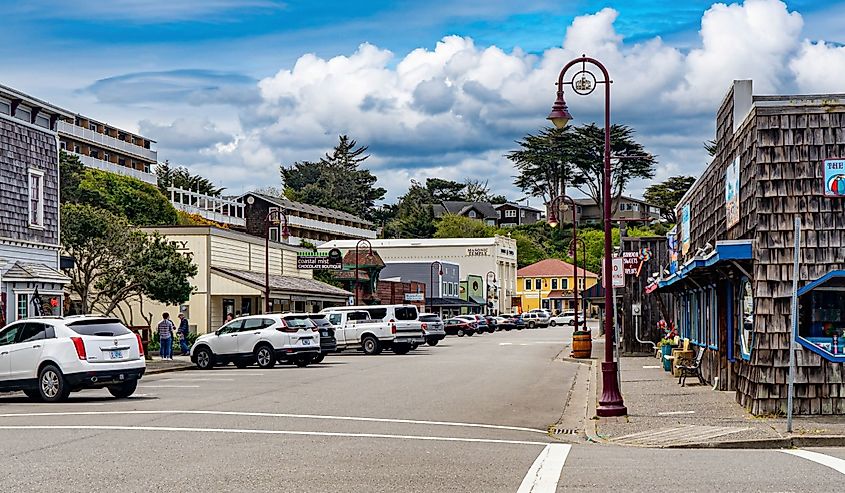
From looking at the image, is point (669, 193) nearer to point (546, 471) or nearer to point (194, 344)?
point (194, 344)

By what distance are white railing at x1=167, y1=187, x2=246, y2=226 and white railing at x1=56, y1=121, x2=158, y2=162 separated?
156 inches

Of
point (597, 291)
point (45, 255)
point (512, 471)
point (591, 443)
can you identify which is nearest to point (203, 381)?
point (45, 255)

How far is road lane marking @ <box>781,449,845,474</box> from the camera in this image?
11523 mm

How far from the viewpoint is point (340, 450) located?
43.8ft

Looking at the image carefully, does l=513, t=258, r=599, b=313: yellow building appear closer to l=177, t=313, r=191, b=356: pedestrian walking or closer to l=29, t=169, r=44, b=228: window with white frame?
l=177, t=313, r=191, b=356: pedestrian walking

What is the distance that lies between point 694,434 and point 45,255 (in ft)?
77.5

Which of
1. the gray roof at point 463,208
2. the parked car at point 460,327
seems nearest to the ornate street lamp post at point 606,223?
the parked car at point 460,327

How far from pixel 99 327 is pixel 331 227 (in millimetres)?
101291

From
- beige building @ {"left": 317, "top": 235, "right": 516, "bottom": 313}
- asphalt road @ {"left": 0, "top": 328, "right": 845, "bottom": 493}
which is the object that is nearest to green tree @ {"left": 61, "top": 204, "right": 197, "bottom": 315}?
asphalt road @ {"left": 0, "top": 328, "right": 845, "bottom": 493}

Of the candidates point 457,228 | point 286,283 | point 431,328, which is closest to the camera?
point 431,328

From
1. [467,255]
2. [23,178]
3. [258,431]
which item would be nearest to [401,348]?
[23,178]

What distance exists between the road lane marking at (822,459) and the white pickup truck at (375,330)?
31331 mm

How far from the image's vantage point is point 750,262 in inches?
685

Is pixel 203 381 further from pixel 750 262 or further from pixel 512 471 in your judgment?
pixel 512 471
